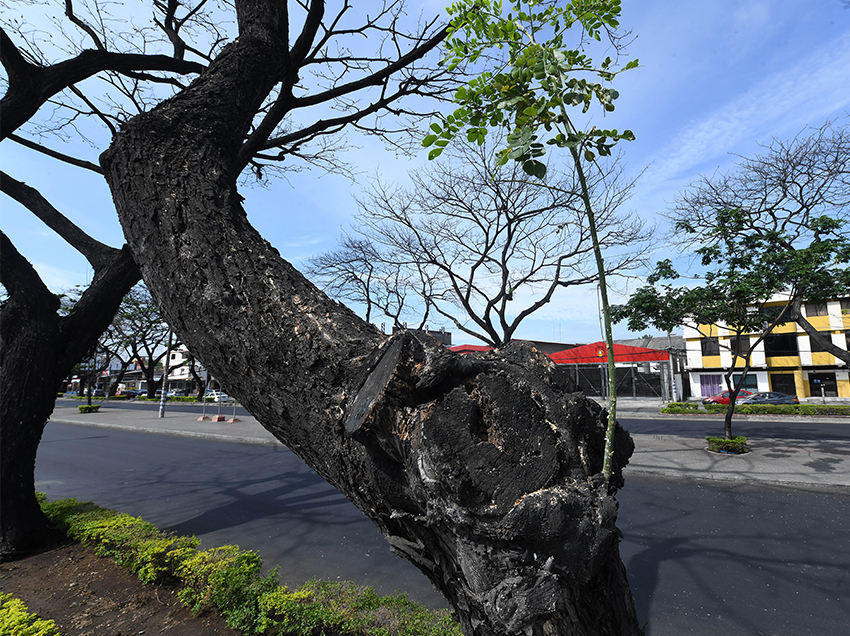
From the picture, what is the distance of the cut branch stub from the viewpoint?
1.08 m

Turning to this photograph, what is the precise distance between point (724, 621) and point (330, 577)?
11.3 feet

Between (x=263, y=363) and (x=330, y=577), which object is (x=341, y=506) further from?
(x=263, y=363)

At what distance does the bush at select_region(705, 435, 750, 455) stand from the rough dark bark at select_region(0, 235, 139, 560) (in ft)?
38.3

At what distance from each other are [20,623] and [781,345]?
37.2 m

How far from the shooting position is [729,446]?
10.1 m

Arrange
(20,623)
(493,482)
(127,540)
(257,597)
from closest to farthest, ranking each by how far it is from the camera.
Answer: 1. (493,482)
2. (20,623)
3. (257,597)
4. (127,540)

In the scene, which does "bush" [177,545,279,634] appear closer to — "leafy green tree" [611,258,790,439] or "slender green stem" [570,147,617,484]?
"slender green stem" [570,147,617,484]

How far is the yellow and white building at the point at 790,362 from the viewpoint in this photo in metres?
27.7

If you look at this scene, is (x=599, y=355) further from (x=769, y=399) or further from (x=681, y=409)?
(x=769, y=399)

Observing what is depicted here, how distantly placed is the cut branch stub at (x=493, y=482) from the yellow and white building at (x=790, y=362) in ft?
102

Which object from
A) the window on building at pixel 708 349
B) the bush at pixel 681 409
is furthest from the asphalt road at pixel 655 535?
the window on building at pixel 708 349

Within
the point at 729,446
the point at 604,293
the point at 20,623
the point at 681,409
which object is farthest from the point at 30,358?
the point at 681,409

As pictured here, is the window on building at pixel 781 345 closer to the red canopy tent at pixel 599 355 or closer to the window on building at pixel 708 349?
the window on building at pixel 708 349

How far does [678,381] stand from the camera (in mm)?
29234
